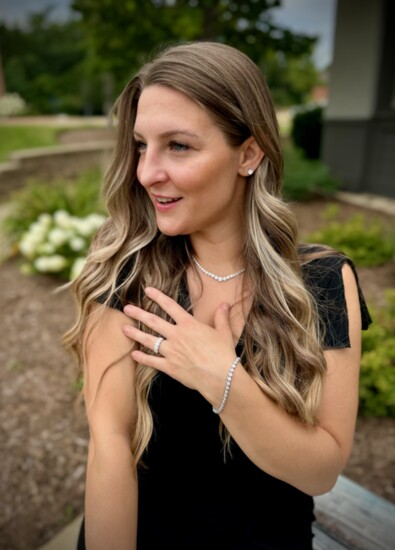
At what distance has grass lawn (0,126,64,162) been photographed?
42.7ft

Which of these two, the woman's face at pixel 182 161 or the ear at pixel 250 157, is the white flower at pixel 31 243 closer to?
the woman's face at pixel 182 161

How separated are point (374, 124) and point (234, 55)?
7.85 metres

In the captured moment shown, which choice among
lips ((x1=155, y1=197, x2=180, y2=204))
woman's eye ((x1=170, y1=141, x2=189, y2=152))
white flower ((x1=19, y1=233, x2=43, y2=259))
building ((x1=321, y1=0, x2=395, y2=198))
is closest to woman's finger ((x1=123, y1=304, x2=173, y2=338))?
lips ((x1=155, y1=197, x2=180, y2=204))

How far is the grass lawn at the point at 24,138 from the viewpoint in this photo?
42.7ft

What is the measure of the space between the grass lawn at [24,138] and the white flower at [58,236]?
798 centimetres

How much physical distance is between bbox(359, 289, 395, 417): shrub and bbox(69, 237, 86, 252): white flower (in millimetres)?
3072

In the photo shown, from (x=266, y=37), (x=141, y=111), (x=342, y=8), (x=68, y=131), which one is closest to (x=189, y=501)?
(x=141, y=111)

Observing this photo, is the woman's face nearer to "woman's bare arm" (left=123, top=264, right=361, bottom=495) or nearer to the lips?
the lips

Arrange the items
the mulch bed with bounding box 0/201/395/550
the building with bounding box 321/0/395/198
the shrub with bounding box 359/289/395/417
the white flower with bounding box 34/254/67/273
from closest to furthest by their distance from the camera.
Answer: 1. the mulch bed with bounding box 0/201/395/550
2. the shrub with bounding box 359/289/395/417
3. the white flower with bounding box 34/254/67/273
4. the building with bounding box 321/0/395/198

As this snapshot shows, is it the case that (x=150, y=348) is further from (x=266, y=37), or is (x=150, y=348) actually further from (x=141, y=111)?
(x=266, y=37)

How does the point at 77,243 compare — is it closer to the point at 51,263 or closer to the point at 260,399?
the point at 51,263

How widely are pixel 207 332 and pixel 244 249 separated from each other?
39 centimetres

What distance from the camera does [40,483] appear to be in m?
2.64

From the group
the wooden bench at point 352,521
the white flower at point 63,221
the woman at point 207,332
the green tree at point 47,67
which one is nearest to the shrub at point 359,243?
the white flower at point 63,221
